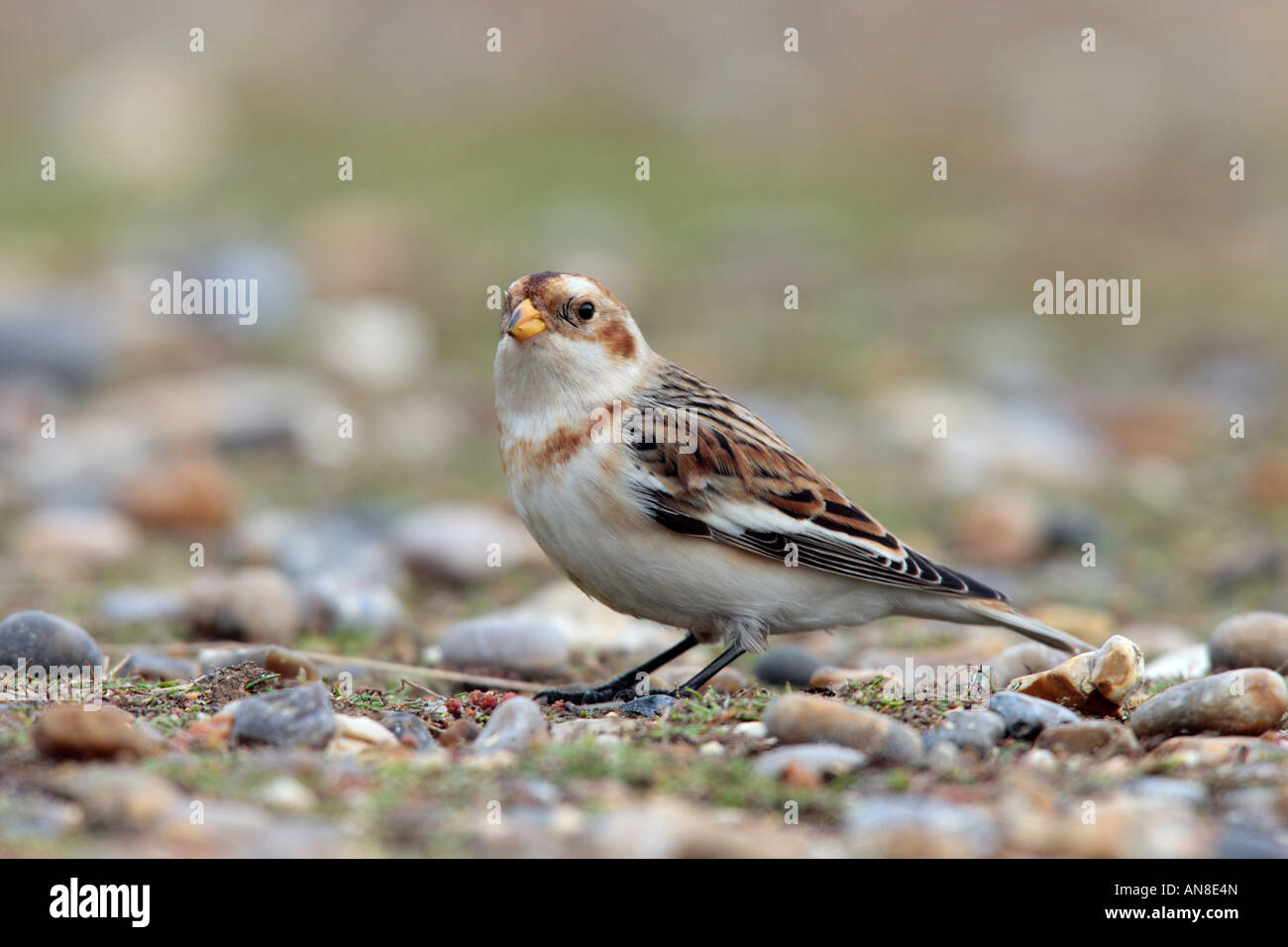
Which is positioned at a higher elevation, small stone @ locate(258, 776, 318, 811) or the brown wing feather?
the brown wing feather

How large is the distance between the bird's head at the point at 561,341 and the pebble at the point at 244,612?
125 centimetres

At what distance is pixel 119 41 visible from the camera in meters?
16.4

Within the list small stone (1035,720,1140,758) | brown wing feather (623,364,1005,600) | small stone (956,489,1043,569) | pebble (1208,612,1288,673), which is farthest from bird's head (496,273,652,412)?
small stone (956,489,1043,569)

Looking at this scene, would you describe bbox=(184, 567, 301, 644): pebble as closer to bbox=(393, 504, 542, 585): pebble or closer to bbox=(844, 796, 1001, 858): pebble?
bbox=(393, 504, 542, 585): pebble

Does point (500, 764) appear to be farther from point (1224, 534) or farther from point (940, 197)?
point (940, 197)

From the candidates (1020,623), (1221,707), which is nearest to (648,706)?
(1020,623)

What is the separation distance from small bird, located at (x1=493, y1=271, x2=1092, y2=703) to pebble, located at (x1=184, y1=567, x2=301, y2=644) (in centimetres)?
121

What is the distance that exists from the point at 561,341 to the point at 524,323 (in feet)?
0.42

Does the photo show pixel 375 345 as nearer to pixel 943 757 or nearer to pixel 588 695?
pixel 588 695

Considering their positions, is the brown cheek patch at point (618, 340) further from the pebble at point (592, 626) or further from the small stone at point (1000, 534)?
the small stone at point (1000, 534)

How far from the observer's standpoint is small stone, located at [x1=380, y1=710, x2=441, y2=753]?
12.0 ft

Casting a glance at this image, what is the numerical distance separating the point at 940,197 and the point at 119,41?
8443mm

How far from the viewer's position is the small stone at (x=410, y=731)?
366 cm

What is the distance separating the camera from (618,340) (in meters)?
4.75
